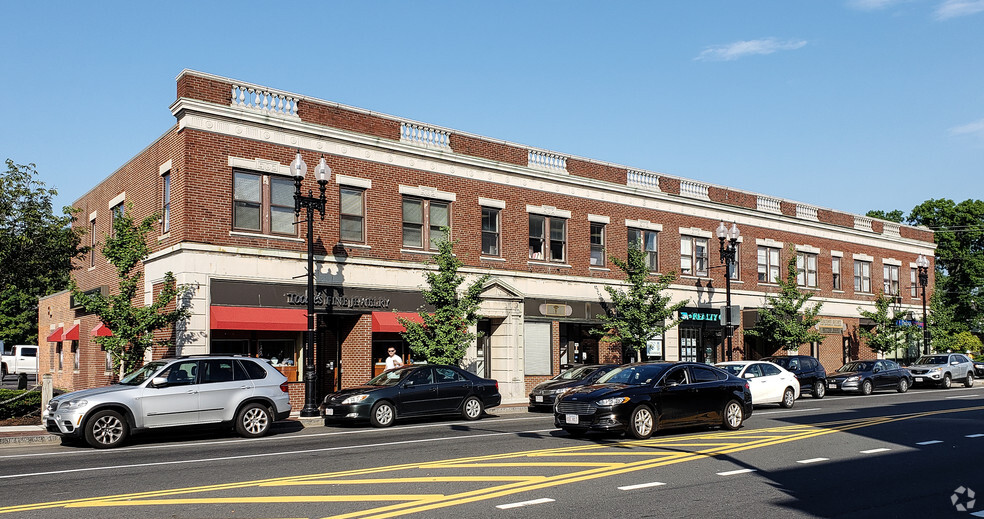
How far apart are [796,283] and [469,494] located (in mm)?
35556

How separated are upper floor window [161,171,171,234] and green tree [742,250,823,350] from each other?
86.4 feet

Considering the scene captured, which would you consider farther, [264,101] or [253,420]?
[264,101]

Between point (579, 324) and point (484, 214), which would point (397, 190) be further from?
point (579, 324)

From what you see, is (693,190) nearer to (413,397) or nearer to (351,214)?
(351,214)

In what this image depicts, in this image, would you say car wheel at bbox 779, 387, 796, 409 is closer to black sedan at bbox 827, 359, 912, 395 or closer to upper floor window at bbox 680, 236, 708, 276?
black sedan at bbox 827, 359, 912, 395

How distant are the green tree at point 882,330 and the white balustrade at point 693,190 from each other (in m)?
12.9

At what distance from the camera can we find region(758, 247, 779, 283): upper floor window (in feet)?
135

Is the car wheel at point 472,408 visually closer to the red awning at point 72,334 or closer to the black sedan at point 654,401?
the black sedan at point 654,401

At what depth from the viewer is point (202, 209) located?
22.9 metres

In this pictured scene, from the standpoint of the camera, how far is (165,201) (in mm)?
24500

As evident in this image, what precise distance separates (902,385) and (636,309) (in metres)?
12.0

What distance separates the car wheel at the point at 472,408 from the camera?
2116cm

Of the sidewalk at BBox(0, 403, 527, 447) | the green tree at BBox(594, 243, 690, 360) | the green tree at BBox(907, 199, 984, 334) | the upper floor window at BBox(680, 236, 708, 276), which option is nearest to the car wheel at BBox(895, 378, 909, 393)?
the upper floor window at BBox(680, 236, 708, 276)

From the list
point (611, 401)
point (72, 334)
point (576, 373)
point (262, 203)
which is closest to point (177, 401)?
point (611, 401)
